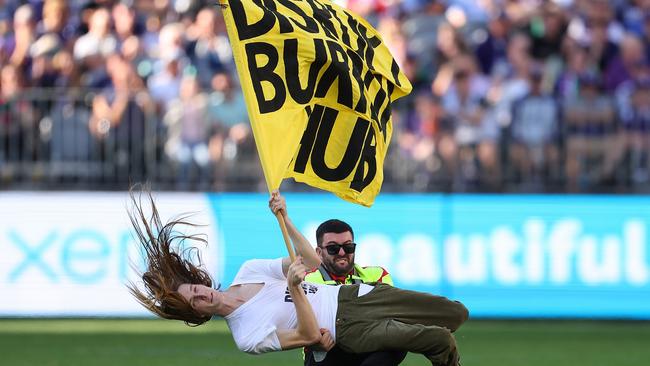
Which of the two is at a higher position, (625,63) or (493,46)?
(493,46)

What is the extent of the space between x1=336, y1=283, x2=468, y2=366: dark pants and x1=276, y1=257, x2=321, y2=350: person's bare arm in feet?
0.90

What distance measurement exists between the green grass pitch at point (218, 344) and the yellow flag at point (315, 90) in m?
3.19

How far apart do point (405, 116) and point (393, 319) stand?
30.4ft

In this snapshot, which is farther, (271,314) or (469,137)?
(469,137)

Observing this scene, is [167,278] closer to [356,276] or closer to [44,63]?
[356,276]

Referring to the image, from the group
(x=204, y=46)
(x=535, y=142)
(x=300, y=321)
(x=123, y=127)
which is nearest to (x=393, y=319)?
(x=300, y=321)

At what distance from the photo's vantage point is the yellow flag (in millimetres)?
10164

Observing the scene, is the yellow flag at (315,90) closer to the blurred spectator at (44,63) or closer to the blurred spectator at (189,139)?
the blurred spectator at (189,139)

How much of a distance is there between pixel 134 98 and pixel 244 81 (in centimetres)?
835

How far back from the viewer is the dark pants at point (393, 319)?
9133 mm

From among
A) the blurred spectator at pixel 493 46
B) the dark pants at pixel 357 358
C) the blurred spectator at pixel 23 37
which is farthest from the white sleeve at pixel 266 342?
the blurred spectator at pixel 23 37

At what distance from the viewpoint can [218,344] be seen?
1573 centimetres

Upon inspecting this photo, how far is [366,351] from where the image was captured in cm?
929

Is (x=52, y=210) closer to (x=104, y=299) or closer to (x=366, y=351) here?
(x=104, y=299)
